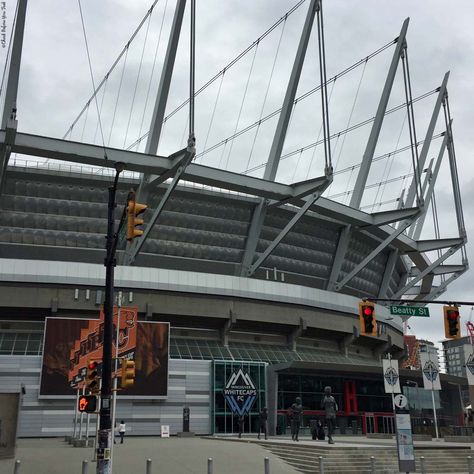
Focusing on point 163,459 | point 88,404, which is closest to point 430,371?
point 163,459

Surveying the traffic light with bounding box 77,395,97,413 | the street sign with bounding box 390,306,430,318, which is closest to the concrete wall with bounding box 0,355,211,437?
the street sign with bounding box 390,306,430,318

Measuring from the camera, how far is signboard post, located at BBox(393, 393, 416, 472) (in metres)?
18.7

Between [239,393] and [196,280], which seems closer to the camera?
[239,393]

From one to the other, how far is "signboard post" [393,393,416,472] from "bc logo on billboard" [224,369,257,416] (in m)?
21.7

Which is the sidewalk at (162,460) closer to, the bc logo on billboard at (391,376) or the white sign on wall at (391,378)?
the white sign on wall at (391,378)

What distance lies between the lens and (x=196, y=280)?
46469 mm

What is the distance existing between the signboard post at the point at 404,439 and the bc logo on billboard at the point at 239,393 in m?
21.7

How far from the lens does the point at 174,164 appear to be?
139 feet

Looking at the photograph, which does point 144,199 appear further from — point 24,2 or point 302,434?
point 302,434

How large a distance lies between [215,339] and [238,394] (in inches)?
347

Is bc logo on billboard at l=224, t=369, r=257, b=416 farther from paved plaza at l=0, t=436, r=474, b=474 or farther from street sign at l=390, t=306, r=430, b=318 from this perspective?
street sign at l=390, t=306, r=430, b=318

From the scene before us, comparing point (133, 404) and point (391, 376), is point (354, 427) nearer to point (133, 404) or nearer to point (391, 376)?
point (133, 404)

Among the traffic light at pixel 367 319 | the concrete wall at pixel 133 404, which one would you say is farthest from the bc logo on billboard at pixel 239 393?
the traffic light at pixel 367 319

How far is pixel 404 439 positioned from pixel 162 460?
9.88 meters
